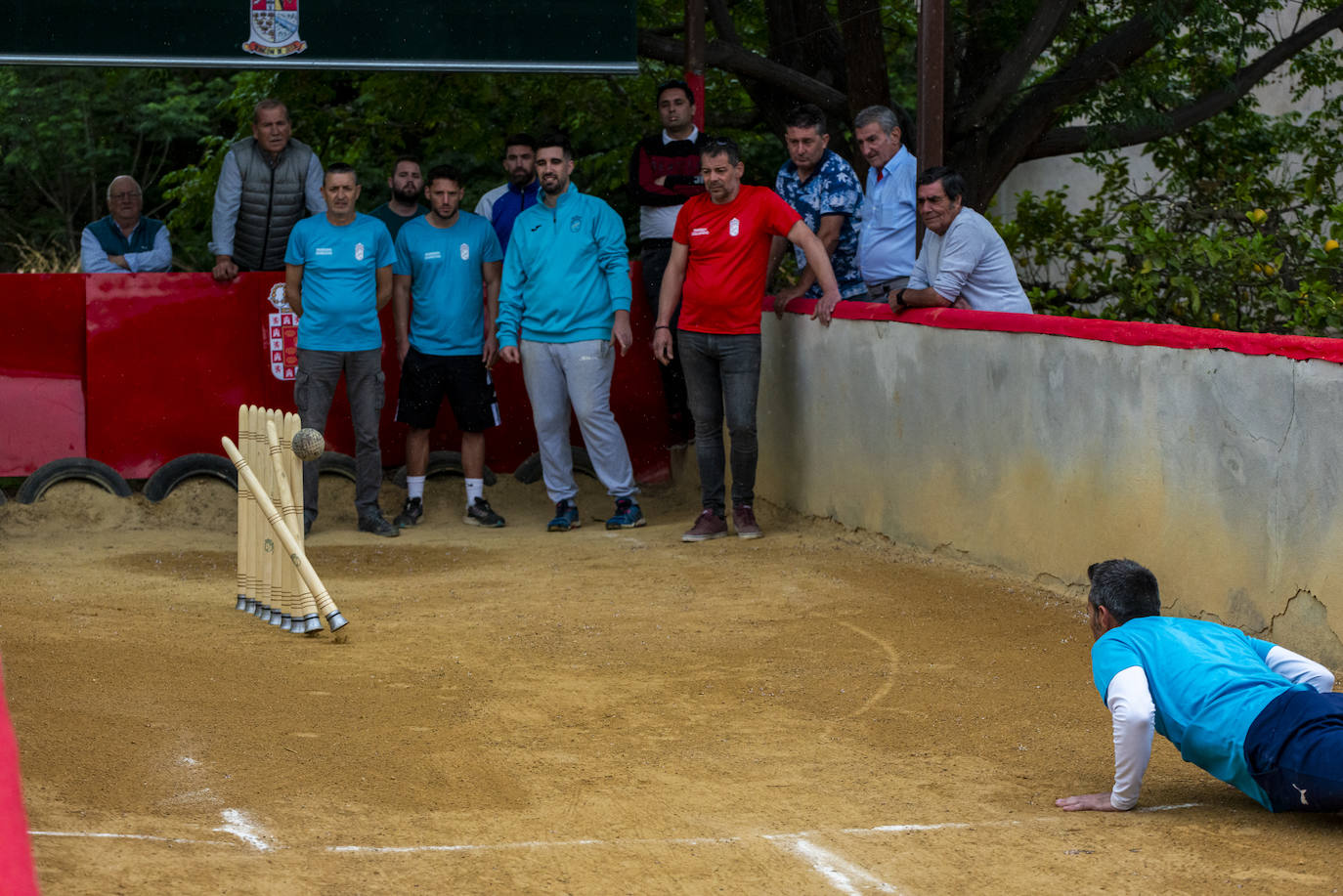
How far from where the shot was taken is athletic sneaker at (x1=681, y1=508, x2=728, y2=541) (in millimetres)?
9477

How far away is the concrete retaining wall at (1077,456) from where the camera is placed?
639 cm

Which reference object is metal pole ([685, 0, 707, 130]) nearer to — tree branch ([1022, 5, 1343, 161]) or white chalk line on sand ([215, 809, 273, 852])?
tree branch ([1022, 5, 1343, 161])

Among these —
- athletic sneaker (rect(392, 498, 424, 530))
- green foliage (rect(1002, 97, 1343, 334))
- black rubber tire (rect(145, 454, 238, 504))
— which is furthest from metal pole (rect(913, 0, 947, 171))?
black rubber tire (rect(145, 454, 238, 504))

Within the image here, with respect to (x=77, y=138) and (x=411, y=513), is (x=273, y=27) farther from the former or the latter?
(x=77, y=138)

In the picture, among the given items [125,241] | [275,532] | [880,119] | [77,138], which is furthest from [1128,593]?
[77,138]

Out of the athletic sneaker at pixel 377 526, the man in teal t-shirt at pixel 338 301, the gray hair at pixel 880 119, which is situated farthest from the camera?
the athletic sneaker at pixel 377 526

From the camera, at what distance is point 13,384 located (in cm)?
1060

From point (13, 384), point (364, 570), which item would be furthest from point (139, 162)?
point (364, 570)

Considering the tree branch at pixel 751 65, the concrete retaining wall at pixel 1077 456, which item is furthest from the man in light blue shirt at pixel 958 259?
the tree branch at pixel 751 65

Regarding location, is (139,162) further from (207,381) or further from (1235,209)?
(1235,209)

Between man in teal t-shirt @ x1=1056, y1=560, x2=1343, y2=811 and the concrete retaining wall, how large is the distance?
176 cm

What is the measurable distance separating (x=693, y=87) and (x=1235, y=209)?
371 centimetres

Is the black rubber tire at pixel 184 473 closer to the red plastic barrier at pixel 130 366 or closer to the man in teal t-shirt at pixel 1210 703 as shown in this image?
the red plastic barrier at pixel 130 366

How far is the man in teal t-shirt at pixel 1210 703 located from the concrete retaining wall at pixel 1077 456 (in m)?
1.76
